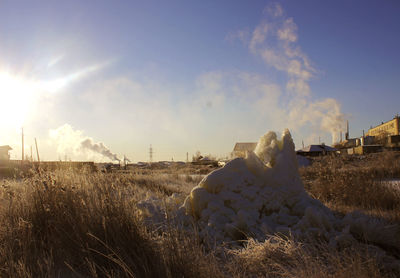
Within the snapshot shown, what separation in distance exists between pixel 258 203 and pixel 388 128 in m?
80.7

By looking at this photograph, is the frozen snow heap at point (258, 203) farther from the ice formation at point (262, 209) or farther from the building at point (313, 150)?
the building at point (313, 150)

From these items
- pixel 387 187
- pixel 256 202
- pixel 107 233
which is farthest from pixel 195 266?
pixel 387 187


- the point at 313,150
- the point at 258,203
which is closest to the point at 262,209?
the point at 258,203

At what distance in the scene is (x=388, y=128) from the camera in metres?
71.0

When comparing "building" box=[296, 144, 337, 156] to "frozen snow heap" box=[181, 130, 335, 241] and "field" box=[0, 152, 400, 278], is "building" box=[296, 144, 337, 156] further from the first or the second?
"field" box=[0, 152, 400, 278]

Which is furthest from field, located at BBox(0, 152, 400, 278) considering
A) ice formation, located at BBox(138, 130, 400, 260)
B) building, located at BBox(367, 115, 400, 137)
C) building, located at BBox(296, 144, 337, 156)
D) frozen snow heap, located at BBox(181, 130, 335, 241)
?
building, located at BBox(367, 115, 400, 137)

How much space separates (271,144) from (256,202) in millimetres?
1510

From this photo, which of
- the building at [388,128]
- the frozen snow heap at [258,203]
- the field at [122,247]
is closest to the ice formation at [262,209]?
the frozen snow heap at [258,203]

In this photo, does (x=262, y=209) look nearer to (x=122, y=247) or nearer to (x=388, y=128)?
(x=122, y=247)

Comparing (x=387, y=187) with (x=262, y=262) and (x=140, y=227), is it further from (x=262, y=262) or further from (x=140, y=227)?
(x=140, y=227)

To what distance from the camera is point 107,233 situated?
9.94 feet

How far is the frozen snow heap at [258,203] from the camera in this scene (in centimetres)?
402

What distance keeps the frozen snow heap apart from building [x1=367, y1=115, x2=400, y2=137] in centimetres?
6747

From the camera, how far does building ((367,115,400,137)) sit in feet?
210
